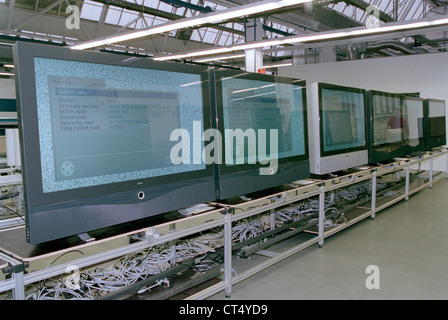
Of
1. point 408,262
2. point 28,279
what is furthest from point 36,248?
point 408,262

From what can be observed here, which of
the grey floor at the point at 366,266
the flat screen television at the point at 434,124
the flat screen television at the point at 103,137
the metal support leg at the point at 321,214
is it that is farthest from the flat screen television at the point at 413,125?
the flat screen television at the point at 103,137

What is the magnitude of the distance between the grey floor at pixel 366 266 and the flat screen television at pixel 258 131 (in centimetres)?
64

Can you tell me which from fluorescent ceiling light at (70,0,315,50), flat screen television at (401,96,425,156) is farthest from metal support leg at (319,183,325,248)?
Answer: flat screen television at (401,96,425,156)

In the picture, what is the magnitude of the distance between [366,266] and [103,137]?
2.13 metres

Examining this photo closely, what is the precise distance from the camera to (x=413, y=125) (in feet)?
16.4

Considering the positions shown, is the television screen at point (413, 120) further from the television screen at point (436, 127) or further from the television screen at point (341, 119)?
the television screen at point (341, 119)

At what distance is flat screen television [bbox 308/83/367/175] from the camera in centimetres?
294

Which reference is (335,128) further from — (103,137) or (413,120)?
(413,120)

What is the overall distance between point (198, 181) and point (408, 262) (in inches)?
73.3

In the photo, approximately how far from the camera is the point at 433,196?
4965mm

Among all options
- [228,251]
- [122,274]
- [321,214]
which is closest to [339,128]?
[321,214]

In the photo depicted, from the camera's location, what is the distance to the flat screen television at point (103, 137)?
1292mm

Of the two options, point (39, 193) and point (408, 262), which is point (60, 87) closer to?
point (39, 193)

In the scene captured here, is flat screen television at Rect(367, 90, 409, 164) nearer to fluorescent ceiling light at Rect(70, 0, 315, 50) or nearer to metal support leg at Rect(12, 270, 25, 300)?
fluorescent ceiling light at Rect(70, 0, 315, 50)
